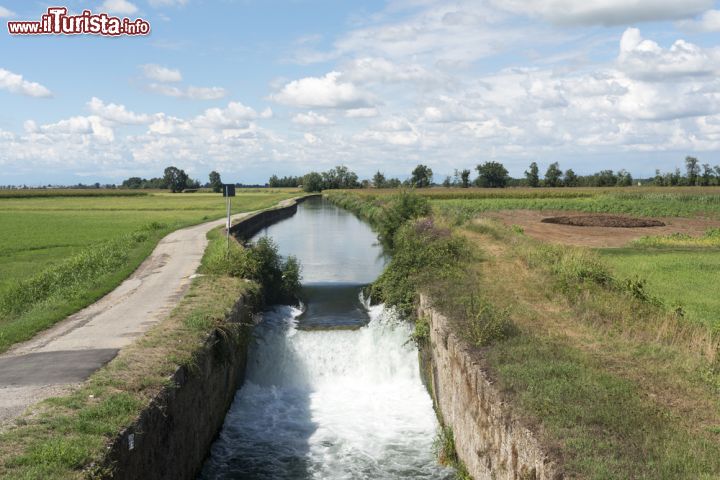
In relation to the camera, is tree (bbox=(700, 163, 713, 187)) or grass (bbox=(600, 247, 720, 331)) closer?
grass (bbox=(600, 247, 720, 331))

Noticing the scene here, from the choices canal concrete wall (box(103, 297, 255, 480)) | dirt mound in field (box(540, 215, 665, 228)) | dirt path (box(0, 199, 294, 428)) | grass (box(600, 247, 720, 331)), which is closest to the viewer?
canal concrete wall (box(103, 297, 255, 480))

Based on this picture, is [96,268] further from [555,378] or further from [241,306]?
[555,378]

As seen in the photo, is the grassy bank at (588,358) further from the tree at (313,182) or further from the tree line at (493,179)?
the tree at (313,182)

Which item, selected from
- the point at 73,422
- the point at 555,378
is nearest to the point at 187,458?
the point at 73,422

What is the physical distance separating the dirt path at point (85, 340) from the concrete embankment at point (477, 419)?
21.3 ft

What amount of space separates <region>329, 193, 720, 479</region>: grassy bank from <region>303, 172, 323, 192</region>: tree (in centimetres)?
14268

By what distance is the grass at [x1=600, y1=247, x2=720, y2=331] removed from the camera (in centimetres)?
1673

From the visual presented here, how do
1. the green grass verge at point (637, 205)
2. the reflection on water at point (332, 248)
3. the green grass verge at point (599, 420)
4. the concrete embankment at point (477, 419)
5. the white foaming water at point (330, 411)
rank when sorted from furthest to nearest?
the green grass verge at point (637, 205), the reflection on water at point (332, 248), the white foaming water at point (330, 411), the concrete embankment at point (477, 419), the green grass verge at point (599, 420)

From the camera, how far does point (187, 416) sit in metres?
10.4

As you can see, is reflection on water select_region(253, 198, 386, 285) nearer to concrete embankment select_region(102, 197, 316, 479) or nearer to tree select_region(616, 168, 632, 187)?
concrete embankment select_region(102, 197, 316, 479)

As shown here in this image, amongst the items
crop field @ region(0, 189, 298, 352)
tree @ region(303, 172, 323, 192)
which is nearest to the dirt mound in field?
crop field @ region(0, 189, 298, 352)

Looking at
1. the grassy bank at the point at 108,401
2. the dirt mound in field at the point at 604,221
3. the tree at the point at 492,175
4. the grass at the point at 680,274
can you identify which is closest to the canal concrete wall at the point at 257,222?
the grassy bank at the point at 108,401

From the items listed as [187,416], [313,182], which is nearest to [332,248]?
[187,416]

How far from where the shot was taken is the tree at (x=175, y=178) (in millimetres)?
156875
